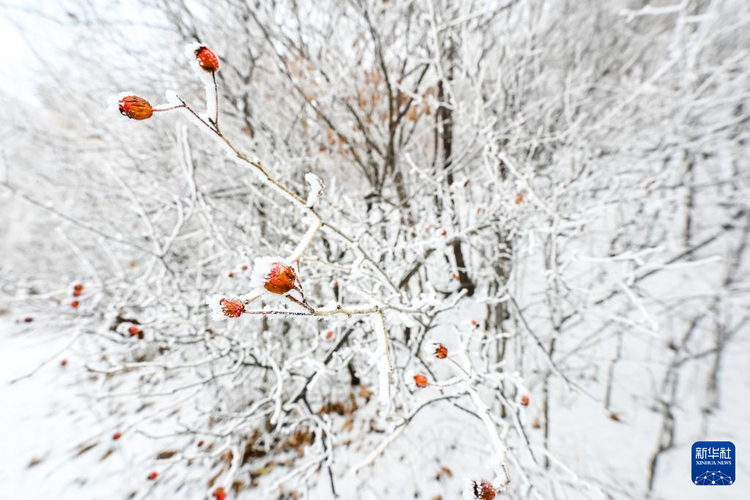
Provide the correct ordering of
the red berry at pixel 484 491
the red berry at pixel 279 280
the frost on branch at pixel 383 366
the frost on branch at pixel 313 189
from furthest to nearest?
the red berry at pixel 484 491 < the frost on branch at pixel 313 189 < the frost on branch at pixel 383 366 < the red berry at pixel 279 280

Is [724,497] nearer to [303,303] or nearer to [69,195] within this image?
[303,303]

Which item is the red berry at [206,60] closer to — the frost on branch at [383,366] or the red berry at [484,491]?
the frost on branch at [383,366]

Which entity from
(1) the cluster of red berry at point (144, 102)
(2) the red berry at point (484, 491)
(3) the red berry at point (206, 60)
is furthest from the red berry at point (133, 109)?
(2) the red berry at point (484, 491)

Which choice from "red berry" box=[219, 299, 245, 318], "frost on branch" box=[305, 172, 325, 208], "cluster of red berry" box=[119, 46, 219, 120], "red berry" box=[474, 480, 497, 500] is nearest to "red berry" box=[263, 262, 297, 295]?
"red berry" box=[219, 299, 245, 318]

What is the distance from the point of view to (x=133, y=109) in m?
0.59

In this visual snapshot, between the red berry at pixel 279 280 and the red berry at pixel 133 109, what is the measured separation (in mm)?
415

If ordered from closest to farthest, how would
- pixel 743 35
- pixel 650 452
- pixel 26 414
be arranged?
1. pixel 743 35
2. pixel 650 452
3. pixel 26 414

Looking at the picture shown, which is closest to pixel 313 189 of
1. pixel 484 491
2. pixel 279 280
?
pixel 279 280

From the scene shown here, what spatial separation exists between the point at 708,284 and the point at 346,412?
5.92m

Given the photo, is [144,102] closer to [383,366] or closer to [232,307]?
[232,307]

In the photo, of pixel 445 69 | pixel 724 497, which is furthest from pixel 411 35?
pixel 724 497

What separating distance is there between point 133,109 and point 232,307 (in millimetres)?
450

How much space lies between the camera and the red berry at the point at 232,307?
1.73 ft

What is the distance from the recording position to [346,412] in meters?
3.98
